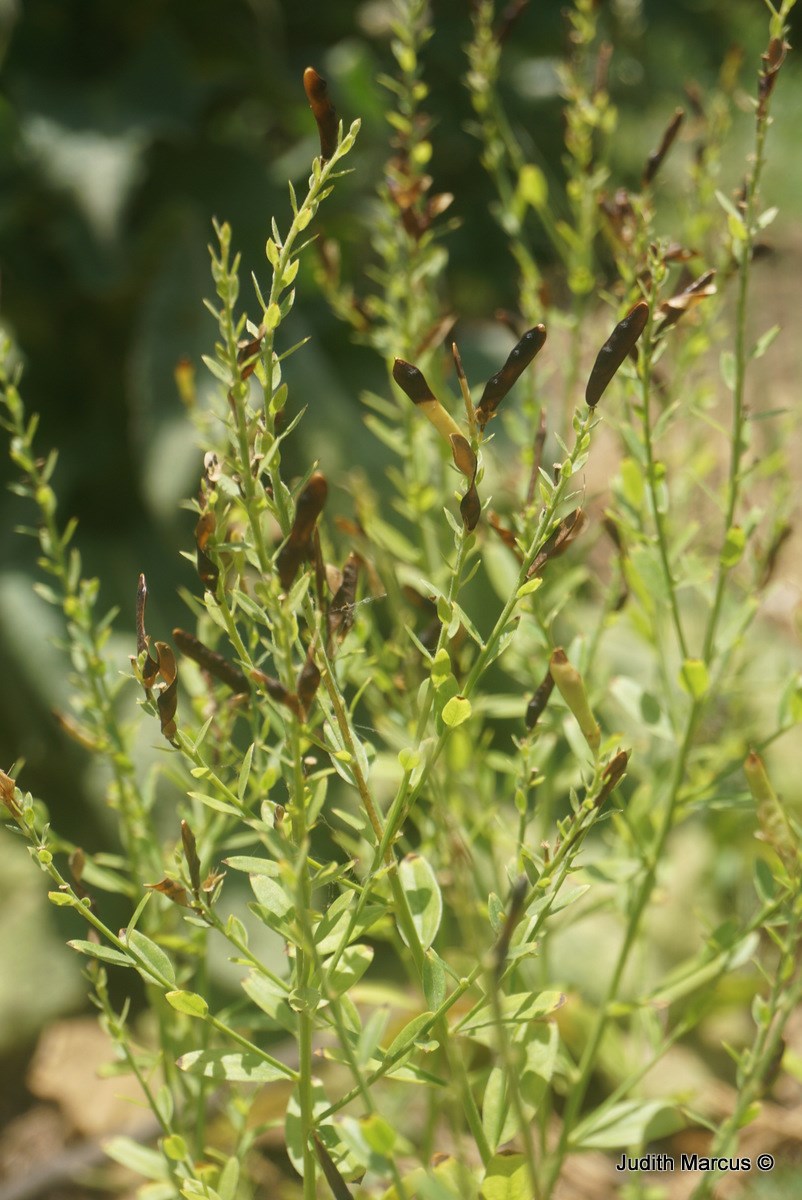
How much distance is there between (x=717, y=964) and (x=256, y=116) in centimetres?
169

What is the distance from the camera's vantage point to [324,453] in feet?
4.00

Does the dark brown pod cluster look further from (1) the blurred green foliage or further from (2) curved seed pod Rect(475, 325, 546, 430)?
(1) the blurred green foliage

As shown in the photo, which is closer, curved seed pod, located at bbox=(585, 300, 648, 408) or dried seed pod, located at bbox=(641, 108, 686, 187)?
curved seed pod, located at bbox=(585, 300, 648, 408)

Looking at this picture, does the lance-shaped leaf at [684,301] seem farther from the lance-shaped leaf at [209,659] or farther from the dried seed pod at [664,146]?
the lance-shaped leaf at [209,659]

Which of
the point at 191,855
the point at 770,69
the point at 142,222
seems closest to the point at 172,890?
the point at 191,855

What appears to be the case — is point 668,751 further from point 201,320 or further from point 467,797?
point 201,320

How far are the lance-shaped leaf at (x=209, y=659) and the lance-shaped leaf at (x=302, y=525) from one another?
46mm

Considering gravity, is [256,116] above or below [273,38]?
below

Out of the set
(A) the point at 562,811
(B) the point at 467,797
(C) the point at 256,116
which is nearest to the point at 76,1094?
(A) the point at 562,811

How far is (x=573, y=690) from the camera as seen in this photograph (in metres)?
0.34

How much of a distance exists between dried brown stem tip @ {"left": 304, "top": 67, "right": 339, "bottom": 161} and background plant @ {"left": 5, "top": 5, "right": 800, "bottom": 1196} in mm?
11

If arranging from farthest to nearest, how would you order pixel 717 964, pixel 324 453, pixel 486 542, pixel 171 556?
pixel 171 556, pixel 324 453, pixel 486 542, pixel 717 964

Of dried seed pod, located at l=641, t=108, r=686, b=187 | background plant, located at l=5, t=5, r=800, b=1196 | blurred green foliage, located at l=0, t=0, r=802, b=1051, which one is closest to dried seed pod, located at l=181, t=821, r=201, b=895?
background plant, located at l=5, t=5, r=800, b=1196

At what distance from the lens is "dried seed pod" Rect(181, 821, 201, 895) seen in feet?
1.03
